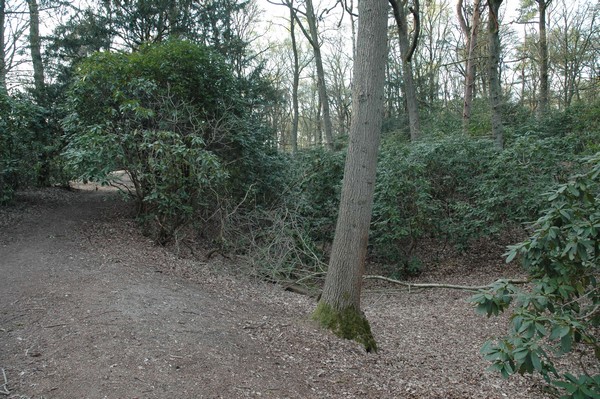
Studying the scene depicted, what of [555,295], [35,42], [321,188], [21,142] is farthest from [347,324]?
[35,42]

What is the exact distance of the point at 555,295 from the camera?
2.99 meters

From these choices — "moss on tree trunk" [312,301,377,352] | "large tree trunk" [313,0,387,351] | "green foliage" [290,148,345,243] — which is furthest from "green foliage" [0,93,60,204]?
"moss on tree trunk" [312,301,377,352]

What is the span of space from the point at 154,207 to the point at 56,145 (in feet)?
11.5

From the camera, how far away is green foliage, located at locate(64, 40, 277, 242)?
770 centimetres

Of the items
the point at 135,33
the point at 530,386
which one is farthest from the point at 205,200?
the point at 135,33

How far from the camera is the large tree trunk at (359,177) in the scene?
484cm

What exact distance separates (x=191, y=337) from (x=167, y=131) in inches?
199

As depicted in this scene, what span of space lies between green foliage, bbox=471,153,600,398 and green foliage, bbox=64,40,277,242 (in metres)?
6.03

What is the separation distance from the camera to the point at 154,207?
339 inches

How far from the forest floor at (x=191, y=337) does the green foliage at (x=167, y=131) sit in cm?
139

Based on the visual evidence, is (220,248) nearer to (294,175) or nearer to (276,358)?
(294,175)

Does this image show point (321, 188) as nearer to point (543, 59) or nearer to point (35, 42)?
point (543, 59)

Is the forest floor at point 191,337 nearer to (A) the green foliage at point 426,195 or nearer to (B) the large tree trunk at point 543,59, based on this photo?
(A) the green foliage at point 426,195

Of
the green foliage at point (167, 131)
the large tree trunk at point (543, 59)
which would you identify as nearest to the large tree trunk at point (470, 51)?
the large tree trunk at point (543, 59)
